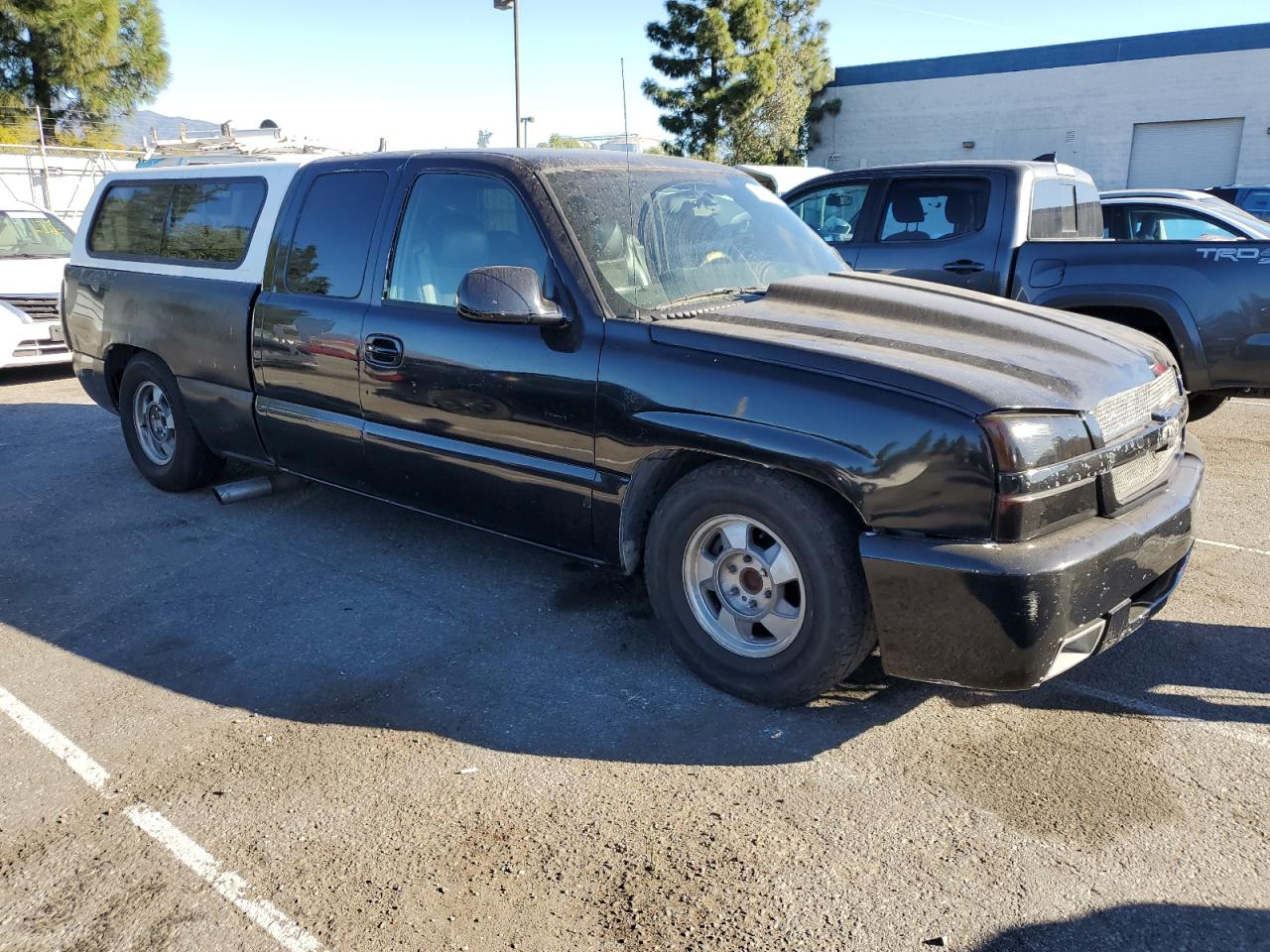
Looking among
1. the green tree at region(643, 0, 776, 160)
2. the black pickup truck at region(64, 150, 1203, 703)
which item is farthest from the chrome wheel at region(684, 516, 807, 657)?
the green tree at region(643, 0, 776, 160)

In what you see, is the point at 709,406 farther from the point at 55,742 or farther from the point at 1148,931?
the point at 55,742

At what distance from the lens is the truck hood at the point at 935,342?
304cm

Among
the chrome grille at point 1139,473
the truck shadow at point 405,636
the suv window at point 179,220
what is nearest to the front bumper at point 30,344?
the suv window at point 179,220

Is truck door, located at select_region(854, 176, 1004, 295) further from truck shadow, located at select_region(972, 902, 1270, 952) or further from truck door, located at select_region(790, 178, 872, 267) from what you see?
truck shadow, located at select_region(972, 902, 1270, 952)

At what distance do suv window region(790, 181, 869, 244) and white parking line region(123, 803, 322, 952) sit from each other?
20.0 ft

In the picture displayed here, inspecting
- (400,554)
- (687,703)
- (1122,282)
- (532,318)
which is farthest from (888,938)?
(1122,282)

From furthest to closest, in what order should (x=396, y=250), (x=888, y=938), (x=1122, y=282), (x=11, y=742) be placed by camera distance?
(x=1122, y=282) < (x=396, y=250) < (x=11, y=742) < (x=888, y=938)

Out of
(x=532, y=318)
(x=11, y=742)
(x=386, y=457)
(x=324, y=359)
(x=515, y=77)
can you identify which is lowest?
(x=11, y=742)

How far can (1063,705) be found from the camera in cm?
351

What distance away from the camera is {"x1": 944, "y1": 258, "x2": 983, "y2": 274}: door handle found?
6.63 meters

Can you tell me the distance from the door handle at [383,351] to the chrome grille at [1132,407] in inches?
107

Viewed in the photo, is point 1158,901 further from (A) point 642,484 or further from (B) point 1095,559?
(A) point 642,484

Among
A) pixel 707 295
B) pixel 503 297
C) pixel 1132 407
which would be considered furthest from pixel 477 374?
pixel 1132 407

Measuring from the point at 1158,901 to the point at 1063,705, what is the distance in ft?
3.42
